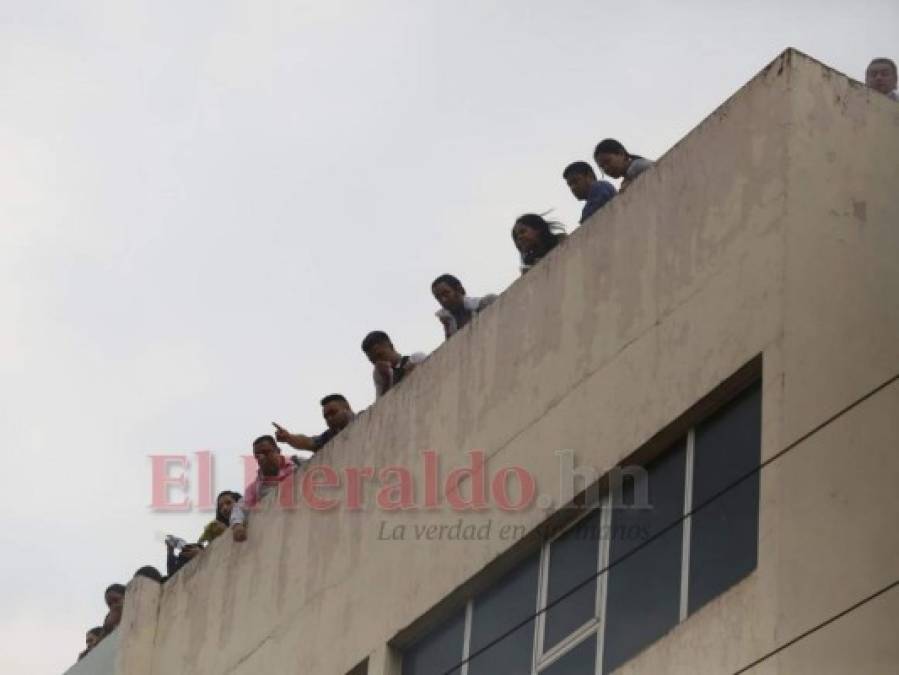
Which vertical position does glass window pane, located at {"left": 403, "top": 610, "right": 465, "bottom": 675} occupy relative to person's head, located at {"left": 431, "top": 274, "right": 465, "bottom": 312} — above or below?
below

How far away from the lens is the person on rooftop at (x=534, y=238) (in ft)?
60.7

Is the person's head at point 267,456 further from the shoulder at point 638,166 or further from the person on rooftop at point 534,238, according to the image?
the shoulder at point 638,166

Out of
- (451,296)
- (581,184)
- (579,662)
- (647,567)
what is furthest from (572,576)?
(451,296)

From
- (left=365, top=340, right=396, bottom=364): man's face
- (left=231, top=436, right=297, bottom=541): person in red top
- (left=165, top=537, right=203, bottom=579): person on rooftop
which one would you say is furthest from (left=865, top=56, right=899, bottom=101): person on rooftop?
(left=165, top=537, right=203, bottom=579): person on rooftop

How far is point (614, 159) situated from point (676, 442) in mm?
2578

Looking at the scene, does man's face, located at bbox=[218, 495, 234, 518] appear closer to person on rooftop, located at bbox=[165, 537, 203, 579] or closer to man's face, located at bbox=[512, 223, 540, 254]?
person on rooftop, located at bbox=[165, 537, 203, 579]

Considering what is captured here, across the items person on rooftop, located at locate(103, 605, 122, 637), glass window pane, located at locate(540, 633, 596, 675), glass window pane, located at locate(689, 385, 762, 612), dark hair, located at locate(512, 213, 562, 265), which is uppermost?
dark hair, located at locate(512, 213, 562, 265)

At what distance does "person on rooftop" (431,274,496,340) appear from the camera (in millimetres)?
19391

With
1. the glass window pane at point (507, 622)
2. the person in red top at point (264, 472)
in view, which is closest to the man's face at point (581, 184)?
the glass window pane at point (507, 622)

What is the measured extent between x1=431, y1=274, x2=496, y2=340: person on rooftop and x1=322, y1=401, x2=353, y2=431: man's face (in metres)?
1.54

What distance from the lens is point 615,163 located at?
1797 centimetres

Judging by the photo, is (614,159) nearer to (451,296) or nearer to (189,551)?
(451,296)

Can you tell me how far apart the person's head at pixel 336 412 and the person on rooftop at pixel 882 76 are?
18.8 ft

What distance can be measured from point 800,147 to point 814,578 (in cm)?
298
